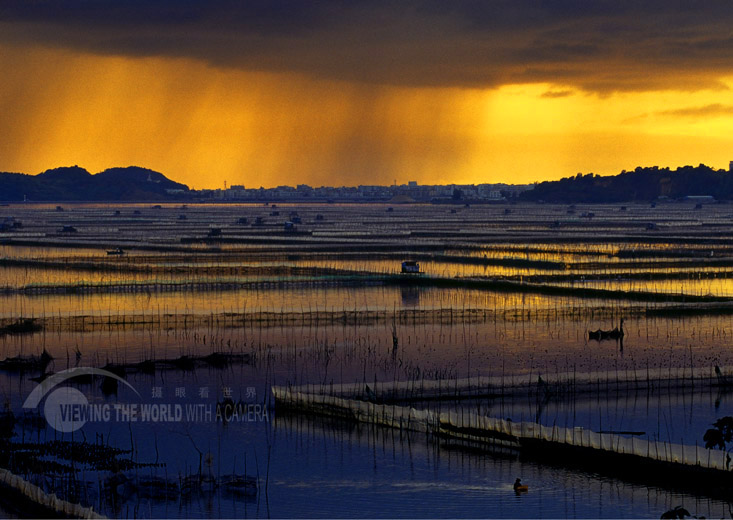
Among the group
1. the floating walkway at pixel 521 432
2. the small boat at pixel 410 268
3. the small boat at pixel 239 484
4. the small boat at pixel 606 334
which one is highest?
the small boat at pixel 410 268

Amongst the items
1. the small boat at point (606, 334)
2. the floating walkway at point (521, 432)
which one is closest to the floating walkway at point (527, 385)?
the floating walkway at point (521, 432)

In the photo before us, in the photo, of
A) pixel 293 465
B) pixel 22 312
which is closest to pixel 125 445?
pixel 293 465

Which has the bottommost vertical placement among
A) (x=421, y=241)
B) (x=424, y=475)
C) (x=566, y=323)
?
(x=424, y=475)

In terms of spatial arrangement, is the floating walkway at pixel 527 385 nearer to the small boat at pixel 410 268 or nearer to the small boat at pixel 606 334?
the small boat at pixel 606 334

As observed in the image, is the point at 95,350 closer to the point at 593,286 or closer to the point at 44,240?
the point at 593,286

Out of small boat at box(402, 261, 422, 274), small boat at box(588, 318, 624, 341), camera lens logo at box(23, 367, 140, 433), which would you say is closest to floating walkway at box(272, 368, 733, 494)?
camera lens logo at box(23, 367, 140, 433)

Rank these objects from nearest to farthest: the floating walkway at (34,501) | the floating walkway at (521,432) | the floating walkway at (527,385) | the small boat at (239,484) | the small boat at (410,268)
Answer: the floating walkway at (34,501), the small boat at (239,484), the floating walkway at (521,432), the floating walkway at (527,385), the small boat at (410,268)

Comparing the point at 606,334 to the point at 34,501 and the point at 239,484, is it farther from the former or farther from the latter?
the point at 34,501

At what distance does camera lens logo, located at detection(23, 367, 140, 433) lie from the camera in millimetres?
18953

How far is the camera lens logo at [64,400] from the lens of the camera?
19.0m

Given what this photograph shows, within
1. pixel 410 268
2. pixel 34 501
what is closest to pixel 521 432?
pixel 34 501

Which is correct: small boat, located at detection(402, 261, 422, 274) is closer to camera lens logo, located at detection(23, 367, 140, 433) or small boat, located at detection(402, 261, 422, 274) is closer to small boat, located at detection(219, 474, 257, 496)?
camera lens logo, located at detection(23, 367, 140, 433)

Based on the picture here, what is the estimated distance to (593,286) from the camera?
3978cm

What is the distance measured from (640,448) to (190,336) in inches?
585
